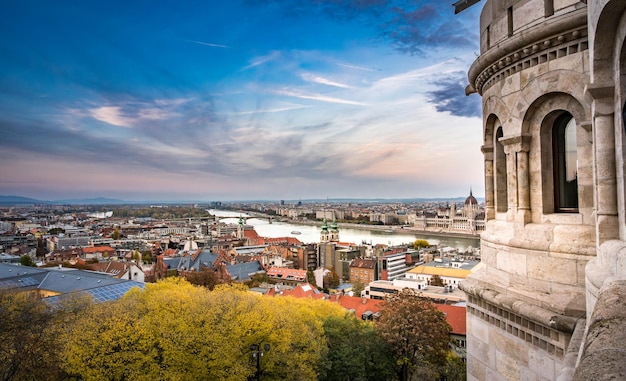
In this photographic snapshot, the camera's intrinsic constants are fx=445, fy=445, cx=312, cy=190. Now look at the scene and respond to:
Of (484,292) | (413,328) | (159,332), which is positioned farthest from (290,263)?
(484,292)

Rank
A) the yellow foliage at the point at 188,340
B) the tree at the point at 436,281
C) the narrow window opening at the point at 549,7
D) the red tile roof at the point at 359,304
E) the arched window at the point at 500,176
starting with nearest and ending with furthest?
the narrow window opening at the point at 549,7
the arched window at the point at 500,176
the yellow foliage at the point at 188,340
the red tile roof at the point at 359,304
the tree at the point at 436,281

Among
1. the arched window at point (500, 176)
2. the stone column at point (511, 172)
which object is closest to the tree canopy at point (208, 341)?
the arched window at point (500, 176)

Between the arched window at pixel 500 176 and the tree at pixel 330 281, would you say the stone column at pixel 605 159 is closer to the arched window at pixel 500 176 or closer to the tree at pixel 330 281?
the arched window at pixel 500 176

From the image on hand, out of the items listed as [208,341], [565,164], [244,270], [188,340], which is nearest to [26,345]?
[188,340]

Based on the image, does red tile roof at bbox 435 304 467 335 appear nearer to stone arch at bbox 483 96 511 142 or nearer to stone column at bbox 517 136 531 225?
stone arch at bbox 483 96 511 142

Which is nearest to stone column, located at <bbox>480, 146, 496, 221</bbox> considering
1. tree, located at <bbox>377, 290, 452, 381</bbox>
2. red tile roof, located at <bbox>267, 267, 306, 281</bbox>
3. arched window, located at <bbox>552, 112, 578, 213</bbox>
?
arched window, located at <bbox>552, 112, 578, 213</bbox>

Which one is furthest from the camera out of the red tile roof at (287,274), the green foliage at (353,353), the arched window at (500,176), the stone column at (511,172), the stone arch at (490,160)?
the red tile roof at (287,274)

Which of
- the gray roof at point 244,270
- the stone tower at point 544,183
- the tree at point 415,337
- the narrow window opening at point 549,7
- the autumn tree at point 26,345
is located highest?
the narrow window opening at point 549,7
